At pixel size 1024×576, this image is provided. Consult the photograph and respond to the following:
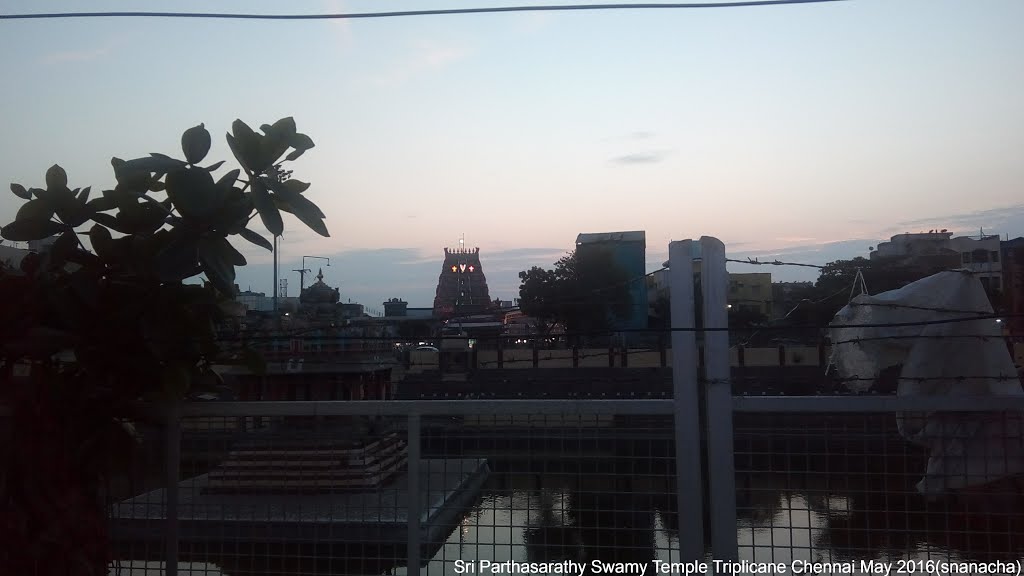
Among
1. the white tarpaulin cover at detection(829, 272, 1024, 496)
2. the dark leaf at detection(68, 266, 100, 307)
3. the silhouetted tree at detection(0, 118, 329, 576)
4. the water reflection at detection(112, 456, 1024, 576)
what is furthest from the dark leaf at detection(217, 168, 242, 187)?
the white tarpaulin cover at detection(829, 272, 1024, 496)

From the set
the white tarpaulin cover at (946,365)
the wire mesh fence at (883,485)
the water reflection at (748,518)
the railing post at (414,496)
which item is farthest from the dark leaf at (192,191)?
the white tarpaulin cover at (946,365)

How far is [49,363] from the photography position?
8.77 ft

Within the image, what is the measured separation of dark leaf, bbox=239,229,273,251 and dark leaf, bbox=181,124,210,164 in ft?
0.92

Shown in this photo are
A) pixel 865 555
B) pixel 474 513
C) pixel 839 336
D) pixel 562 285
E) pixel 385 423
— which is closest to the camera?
pixel 865 555

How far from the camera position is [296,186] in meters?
2.67

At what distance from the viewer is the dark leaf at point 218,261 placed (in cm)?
256

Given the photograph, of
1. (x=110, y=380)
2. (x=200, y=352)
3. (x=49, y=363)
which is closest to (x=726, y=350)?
(x=200, y=352)

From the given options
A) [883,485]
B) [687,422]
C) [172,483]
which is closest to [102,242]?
[172,483]

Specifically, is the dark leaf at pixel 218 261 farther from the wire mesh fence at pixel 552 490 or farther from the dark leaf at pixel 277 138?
the wire mesh fence at pixel 552 490

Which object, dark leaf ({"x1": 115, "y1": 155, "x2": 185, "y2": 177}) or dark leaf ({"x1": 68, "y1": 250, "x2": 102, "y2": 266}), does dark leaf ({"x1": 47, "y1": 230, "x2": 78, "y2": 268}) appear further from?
dark leaf ({"x1": 115, "y1": 155, "x2": 185, "y2": 177})

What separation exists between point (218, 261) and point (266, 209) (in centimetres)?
24

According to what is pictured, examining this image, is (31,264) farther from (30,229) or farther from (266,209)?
(266,209)

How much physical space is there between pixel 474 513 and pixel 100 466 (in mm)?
1310

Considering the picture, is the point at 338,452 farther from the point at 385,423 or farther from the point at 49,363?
the point at 49,363
